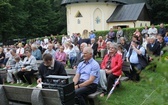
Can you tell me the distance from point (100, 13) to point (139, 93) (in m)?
32.3

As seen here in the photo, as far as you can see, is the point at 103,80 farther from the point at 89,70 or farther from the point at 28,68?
the point at 28,68

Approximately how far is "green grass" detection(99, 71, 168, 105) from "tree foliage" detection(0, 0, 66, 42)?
31.1m

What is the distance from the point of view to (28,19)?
42.5 metres

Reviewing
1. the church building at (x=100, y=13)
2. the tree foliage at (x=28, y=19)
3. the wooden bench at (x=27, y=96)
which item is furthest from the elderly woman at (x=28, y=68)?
the tree foliage at (x=28, y=19)

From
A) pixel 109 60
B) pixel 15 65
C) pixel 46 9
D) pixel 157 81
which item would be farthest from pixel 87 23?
pixel 157 81

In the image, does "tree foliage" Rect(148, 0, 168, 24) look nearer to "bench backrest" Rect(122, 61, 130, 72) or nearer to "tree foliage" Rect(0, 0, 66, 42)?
"tree foliage" Rect(0, 0, 66, 42)

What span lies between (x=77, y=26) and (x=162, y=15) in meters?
15.3

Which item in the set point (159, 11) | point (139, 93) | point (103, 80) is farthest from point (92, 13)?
point (139, 93)

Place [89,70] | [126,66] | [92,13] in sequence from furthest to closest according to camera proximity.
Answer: [92,13] < [126,66] < [89,70]

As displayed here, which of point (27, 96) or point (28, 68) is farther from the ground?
point (27, 96)

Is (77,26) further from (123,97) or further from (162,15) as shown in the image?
(123,97)

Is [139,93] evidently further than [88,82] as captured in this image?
No

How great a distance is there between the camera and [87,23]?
3412 cm

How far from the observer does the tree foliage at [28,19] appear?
36.5m
